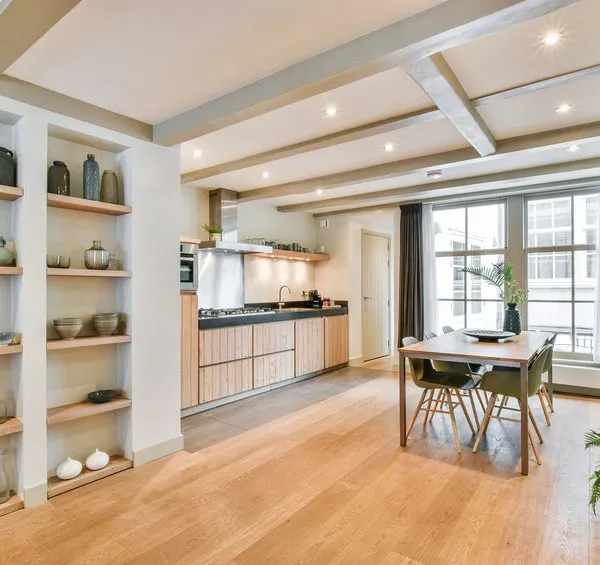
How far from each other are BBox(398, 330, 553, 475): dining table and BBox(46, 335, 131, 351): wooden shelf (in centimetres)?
216

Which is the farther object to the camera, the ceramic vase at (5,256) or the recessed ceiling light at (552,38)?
the ceramic vase at (5,256)

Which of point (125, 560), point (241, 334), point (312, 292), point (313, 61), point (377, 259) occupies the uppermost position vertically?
point (313, 61)

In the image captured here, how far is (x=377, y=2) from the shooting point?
6.11 ft

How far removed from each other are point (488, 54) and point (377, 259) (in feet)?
17.3

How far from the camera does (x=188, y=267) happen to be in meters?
4.39

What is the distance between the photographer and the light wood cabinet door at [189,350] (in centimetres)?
418

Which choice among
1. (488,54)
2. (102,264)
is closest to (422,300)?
(488,54)

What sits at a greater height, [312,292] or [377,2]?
[377,2]

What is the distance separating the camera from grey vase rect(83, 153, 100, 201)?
2.94 metres

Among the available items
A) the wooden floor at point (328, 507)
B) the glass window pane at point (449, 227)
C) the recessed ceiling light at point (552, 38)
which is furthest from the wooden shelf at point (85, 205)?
the glass window pane at point (449, 227)

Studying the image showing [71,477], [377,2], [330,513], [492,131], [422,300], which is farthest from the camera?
[422,300]

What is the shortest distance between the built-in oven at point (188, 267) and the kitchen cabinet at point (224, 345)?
0.52m

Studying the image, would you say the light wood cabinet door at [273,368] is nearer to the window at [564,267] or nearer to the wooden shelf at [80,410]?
the wooden shelf at [80,410]

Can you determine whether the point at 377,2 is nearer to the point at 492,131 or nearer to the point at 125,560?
the point at 492,131
